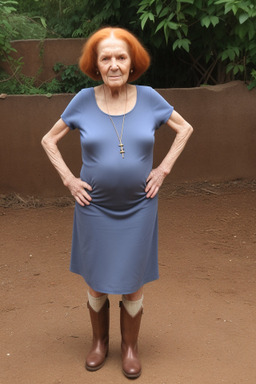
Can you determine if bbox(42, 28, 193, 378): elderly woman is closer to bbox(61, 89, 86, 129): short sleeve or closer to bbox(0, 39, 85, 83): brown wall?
bbox(61, 89, 86, 129): short sleeve

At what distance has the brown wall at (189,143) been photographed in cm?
568

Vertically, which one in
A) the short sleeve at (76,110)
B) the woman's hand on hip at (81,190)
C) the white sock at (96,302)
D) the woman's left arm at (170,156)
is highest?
the short sleeve at (76,110)

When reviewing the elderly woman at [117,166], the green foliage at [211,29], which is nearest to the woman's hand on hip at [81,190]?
the elderly woman at [117,166]

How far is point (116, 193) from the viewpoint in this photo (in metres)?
2.73

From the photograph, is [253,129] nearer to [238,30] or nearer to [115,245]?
[238,30]

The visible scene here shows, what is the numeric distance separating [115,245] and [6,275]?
1.87 m

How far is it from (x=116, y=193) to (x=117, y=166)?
148 mm

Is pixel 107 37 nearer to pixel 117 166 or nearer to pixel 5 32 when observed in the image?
pixel 117 166

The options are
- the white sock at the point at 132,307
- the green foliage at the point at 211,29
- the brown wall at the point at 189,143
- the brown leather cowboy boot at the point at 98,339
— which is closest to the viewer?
the white sock at the point at 132,307

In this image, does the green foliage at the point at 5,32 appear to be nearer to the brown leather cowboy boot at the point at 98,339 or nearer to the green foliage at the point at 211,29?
the green foliage at the point at 211,29

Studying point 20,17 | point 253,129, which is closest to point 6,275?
point 253,129

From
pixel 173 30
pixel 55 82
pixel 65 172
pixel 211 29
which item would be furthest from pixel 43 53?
pixel 65 172

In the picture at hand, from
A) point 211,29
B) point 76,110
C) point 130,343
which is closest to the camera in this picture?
point 76,110

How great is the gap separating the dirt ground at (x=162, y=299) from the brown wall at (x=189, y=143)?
0.83 feet
